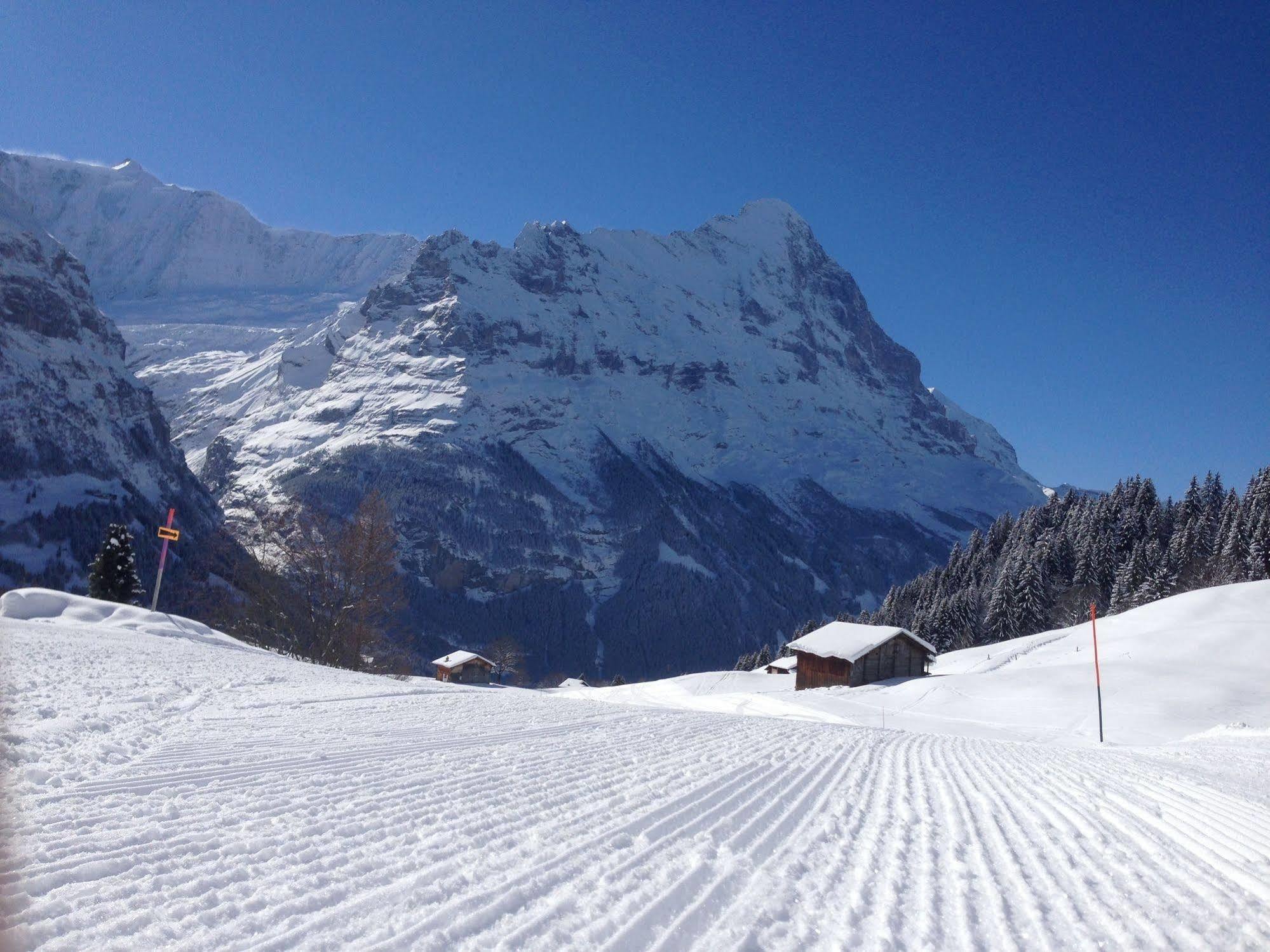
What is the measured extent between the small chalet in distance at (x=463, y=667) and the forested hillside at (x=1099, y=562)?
1578 inches

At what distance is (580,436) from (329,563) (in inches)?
6611

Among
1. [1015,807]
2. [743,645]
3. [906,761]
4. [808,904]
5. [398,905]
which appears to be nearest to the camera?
[398,905]

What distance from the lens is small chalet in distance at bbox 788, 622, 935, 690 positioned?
44.1 meters

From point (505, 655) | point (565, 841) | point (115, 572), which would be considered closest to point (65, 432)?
point (505, 655)

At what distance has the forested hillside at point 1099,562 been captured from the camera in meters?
52.1

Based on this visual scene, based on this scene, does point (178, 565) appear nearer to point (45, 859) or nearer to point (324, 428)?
point (324, 428)

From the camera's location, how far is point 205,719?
9.52m

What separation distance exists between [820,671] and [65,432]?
122 metres

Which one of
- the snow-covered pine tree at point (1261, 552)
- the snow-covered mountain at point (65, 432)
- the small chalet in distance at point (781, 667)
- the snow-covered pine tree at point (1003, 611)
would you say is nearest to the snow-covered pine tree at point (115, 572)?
the small chalet in distance at point (781, 667)

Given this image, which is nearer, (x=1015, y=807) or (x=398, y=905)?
(x=398, y=905)

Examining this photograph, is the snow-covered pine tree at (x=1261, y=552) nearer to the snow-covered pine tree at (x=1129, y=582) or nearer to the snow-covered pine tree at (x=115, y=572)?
the snow-covered pine tree at (x=1129, y=582)

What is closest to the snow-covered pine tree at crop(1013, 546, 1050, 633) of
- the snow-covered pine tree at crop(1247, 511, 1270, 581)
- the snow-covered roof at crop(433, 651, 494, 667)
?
the snow-covered pine tree at crop(1247, 511, 1270, 581)

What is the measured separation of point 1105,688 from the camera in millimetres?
30234

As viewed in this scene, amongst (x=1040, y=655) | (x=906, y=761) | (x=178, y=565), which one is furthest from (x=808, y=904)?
(x=178, y=565)
